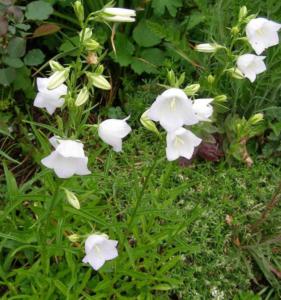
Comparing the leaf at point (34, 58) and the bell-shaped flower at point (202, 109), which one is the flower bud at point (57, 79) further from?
the leaf at point (34, 58)

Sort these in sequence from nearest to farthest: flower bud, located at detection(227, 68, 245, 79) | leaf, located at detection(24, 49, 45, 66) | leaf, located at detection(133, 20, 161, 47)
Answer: flower bud, located at detection(227, 68, 245, 79), leaf, located at detection(24, 49, 45, 66), leaf, located at detection(133, 20, 161, 47)

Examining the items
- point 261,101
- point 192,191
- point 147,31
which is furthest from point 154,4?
Answer: point 192,191

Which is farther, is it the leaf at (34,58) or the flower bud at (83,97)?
the leaf at (34,58)

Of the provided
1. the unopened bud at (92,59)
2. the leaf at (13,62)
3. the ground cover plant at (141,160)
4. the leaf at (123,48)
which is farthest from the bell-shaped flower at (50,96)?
the leaf at (123,48)

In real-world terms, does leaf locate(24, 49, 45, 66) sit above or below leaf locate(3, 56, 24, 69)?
below

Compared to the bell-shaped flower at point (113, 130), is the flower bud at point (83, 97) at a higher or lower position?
higher

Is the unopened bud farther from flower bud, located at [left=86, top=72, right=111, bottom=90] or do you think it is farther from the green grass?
the green grass

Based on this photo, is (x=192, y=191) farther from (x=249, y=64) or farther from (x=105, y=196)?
(x=249, y=64)

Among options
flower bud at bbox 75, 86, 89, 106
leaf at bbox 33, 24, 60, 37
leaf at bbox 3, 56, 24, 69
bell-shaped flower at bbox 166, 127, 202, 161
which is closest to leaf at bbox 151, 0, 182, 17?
leaf at bbox 33, 24, 60, 37

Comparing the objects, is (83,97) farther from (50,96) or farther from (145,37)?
(145,37)
